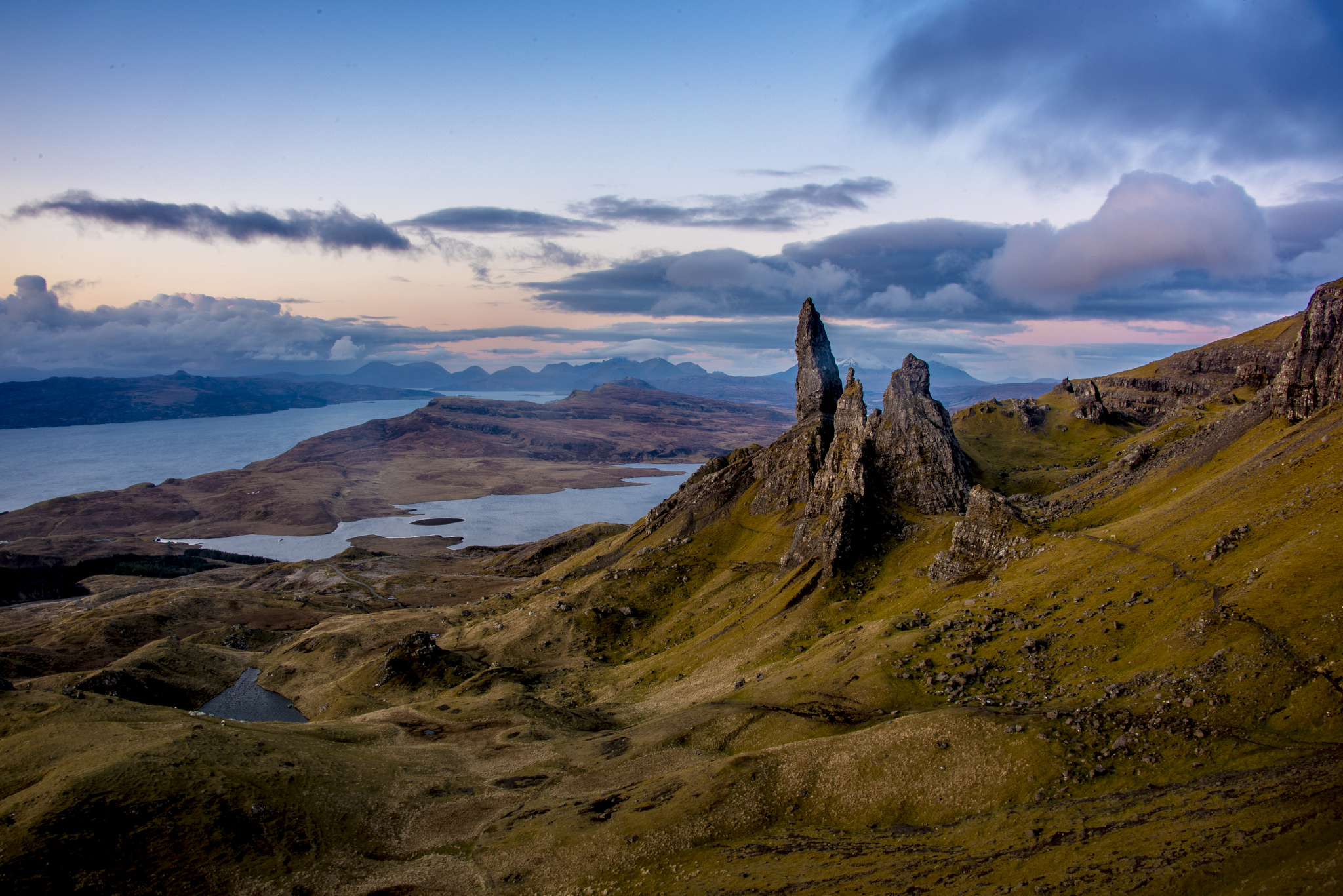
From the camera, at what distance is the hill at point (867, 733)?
42.0 m

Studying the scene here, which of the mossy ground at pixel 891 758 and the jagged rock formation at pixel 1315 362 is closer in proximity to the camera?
the mossy ground at pixel 891 758

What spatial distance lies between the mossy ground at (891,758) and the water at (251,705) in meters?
36.5

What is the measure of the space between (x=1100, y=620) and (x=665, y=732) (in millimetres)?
48434

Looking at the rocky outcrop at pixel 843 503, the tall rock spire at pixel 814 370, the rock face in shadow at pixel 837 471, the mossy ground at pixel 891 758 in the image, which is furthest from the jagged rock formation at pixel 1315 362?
the tall rock spire at pixel 814 370

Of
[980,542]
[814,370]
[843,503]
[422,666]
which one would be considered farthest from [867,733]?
[814,370]

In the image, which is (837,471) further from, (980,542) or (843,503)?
(980,542)

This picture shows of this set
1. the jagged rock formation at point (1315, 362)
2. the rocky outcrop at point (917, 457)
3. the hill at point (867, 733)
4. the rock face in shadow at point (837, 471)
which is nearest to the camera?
the hill at point (867, 733)

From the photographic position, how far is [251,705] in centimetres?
12012

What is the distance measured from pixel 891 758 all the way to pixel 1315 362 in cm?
7999

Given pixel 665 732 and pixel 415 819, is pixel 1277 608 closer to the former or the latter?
pixel 665 732

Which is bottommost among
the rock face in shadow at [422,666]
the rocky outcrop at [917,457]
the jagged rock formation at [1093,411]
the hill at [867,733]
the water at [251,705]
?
the water at [251,705]

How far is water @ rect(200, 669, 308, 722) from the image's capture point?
115m

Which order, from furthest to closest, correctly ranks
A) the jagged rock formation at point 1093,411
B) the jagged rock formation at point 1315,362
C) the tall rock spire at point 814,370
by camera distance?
1. the jagged rock formation at point 1093,411
2. the tall rock spire at point 814,370
3. the jagged rock formation at point 1315,362

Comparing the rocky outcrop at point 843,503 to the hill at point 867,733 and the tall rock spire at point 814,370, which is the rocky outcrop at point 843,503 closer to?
the hill at point 867,733
